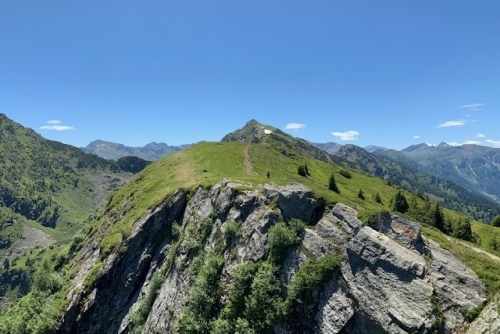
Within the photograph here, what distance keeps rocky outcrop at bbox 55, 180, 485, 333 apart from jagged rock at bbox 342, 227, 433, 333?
10cm

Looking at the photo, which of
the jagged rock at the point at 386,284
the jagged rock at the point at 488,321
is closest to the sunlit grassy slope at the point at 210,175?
the jagged rock at the point at 386,284

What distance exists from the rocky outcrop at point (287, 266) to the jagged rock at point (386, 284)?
4.1 inches

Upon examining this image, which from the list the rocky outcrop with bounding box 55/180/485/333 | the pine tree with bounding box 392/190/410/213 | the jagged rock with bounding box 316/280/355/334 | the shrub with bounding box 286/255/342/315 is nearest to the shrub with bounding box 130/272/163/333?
the rocky outcrop with bounding box 55/180/485/333

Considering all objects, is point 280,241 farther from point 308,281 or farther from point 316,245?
point 308,281

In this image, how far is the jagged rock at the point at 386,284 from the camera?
34.8 m

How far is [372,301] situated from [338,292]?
4090 millimetres

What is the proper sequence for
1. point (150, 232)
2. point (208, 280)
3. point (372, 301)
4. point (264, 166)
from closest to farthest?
point (372, 301)
point (208, 280)
point (150, 232)
point (264, 166)

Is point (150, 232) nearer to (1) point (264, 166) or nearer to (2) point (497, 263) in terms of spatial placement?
(1) point (264, 166)

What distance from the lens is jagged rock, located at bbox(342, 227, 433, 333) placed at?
34.8m

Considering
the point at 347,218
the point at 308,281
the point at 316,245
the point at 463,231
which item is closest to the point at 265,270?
the point at 308,281

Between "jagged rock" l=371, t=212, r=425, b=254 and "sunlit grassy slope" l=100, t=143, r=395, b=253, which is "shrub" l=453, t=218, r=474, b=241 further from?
"jagged rock" l=371, t=212, r=425, b=254

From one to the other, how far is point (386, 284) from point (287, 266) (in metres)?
12.8

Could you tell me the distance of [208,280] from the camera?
49.8 m

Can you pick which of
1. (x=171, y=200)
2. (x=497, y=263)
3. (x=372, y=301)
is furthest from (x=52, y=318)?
(x=497, y=263)
